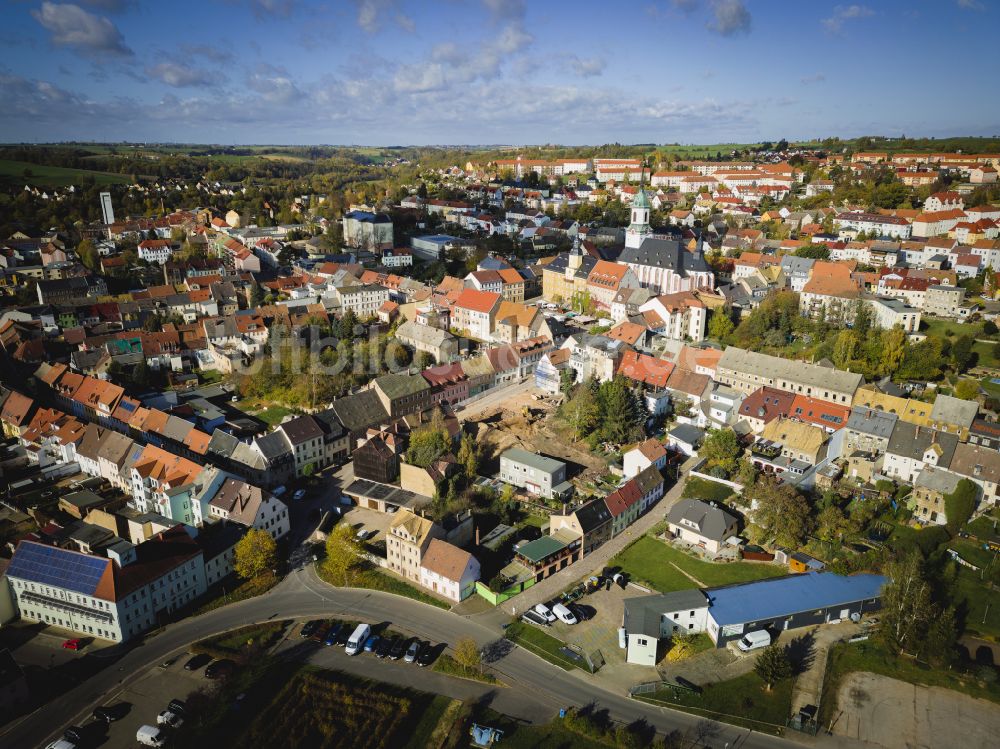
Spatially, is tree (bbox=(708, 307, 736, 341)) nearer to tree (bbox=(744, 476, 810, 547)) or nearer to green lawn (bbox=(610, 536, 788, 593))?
tree (bbox=(744, 476, 810, 547))

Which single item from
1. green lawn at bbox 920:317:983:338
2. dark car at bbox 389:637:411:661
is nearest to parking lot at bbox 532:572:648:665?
dark car at bbox 389:637:411:661

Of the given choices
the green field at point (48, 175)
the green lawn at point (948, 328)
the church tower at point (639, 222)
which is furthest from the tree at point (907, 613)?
the green field at point (48, 175)

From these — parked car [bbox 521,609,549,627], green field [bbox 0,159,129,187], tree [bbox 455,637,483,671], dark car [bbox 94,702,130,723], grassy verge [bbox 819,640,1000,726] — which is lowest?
grassy verge [bbox 819,640,1000,726]

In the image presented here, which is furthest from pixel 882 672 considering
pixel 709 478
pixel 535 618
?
pixel 535 618

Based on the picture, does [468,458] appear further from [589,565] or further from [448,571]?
[589,565]

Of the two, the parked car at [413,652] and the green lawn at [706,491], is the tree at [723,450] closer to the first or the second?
the green lawn at [706,491]
